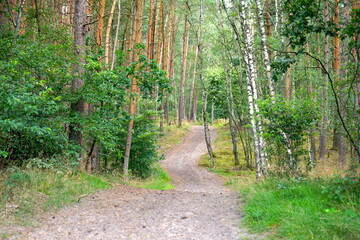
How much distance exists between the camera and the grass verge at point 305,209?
375 cm

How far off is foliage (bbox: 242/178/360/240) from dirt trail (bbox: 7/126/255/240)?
468mm

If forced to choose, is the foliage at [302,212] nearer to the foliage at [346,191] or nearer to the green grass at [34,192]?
the foliage at [346,191]

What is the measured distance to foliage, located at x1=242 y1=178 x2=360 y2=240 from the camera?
3711 millimetres

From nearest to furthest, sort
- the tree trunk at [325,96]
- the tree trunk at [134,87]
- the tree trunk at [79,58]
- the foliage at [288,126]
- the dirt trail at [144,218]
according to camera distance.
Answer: the dirt trail at [144,218] < the foliage at [288,126] < the tree trunk at [325,96] < the tree trunk at [79,58] < the tree trunk at [134,87]

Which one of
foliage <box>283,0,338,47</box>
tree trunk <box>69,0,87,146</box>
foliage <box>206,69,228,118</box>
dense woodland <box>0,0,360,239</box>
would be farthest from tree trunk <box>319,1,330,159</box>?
tree trunk <box>69,0,87,146</box>

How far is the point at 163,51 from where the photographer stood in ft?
64.8

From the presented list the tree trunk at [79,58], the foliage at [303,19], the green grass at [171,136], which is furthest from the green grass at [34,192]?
the green grass at [171,136]

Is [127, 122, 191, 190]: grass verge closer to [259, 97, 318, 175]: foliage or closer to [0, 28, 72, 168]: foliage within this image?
[0, 28, 72, 168]: foliage

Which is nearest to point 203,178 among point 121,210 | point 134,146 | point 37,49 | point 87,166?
point 134,146

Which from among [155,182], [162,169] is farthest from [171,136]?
[155,182]

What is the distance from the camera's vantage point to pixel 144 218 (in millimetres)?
5484

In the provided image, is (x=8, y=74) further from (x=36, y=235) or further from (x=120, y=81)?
(x=120, y=81)

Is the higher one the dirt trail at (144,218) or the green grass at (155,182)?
the dirt trail at (144,218)

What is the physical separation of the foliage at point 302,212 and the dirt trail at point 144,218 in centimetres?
47
